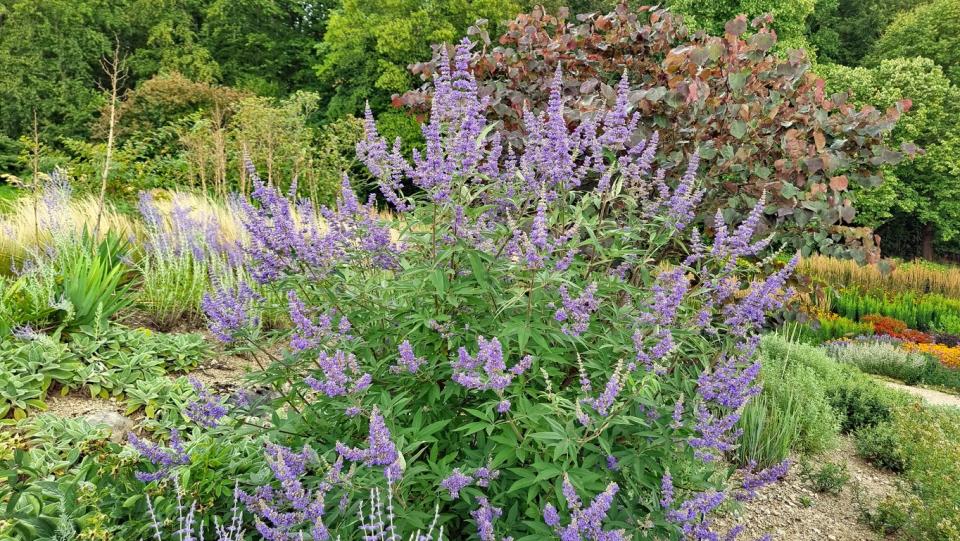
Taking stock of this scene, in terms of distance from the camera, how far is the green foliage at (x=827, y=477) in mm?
4816

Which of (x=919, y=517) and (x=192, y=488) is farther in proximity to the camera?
(x=919, y=517)

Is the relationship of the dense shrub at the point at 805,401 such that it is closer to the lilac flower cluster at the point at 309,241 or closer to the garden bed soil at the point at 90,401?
the lilac flower cluster at the point at 309,241

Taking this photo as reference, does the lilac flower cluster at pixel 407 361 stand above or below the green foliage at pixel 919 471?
above

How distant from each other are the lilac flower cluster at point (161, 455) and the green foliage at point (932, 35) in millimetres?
32878

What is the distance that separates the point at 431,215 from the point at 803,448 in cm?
433

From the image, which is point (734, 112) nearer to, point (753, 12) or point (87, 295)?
point (87, 295)

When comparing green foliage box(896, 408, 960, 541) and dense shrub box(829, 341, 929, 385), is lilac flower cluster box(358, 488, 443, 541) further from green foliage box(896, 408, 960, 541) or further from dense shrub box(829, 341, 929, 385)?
dense shrub box(829, 341, 929, 385)

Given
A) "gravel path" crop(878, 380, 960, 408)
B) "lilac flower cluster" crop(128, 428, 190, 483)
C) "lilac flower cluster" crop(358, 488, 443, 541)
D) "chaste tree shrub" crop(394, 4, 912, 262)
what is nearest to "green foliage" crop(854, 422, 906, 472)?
"chaste tree shrub" crop(394, 4, 912, 262)

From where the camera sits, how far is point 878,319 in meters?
12.3

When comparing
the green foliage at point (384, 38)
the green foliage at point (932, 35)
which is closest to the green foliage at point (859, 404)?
the green foliage at point (384, 38)

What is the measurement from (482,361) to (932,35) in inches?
1323

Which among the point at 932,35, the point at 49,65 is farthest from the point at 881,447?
the point at 49,65

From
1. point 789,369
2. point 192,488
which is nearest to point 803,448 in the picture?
point 789,369

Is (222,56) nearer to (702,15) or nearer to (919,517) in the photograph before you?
(702,15)
